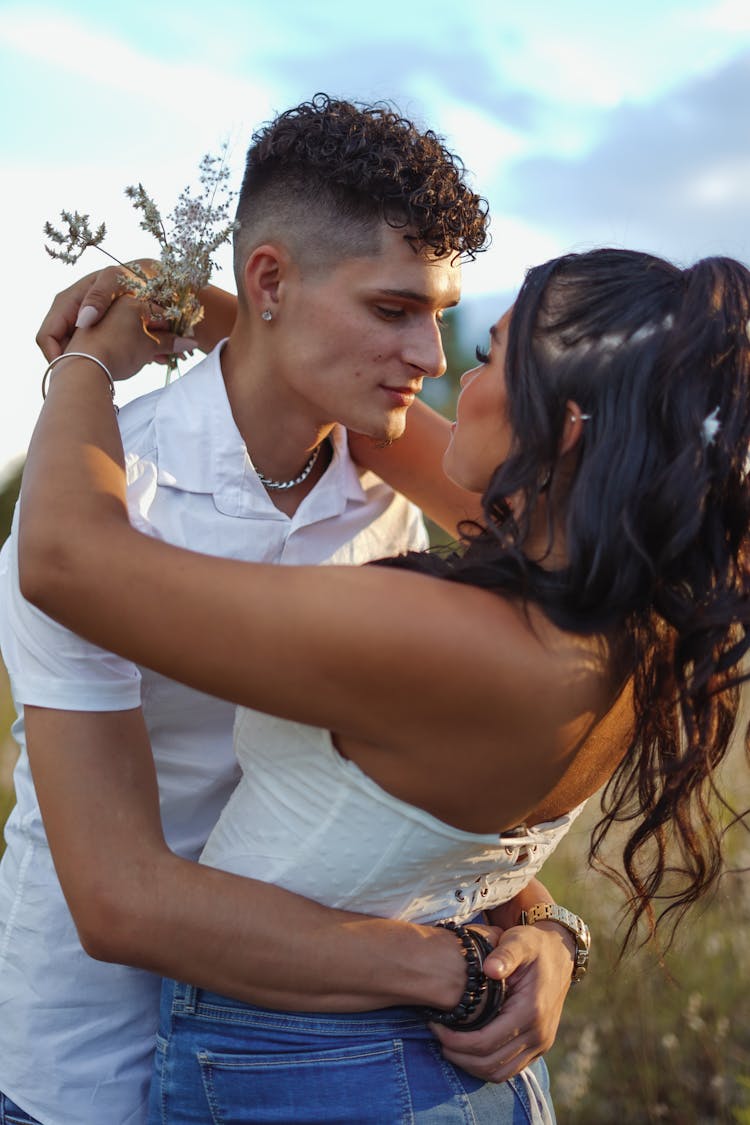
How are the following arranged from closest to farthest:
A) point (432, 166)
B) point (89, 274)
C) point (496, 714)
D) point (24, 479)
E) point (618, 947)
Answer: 1. point (496, 714)
2. point (24, 479)
3. point (89, 274)
4. point (432, 166)
5. point (618, 947)

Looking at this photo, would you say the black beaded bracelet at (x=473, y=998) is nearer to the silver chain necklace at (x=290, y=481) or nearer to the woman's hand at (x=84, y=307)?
the silver chain necklace at (x=290, y=481)

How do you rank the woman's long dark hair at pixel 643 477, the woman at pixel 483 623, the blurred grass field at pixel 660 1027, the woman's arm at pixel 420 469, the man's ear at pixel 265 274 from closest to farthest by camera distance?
the woman at pixel 483 623
the woman's long dark hair at pixel 643 477
the man's ear at pixel 265 274
the woman's arm at pixel 420 469
the blurred grass field at pixel 660 1027

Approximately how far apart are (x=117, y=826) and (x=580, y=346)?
4.29 ft

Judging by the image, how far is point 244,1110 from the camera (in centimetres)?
220

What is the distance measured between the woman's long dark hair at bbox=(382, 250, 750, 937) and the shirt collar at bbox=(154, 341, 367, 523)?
2.06 feet

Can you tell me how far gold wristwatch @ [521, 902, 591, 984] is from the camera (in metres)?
2.72

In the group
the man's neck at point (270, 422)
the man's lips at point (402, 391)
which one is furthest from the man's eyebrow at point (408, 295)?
the man's neck at point (270, 422)

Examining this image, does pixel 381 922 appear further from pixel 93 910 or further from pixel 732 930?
pixel 732 930

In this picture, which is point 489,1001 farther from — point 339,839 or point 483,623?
point 483,623

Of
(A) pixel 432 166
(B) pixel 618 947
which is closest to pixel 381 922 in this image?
(A) pixel 432 166

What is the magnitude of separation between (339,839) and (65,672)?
2.09 feet

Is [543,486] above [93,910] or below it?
above

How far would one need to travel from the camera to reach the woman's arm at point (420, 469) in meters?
3.45

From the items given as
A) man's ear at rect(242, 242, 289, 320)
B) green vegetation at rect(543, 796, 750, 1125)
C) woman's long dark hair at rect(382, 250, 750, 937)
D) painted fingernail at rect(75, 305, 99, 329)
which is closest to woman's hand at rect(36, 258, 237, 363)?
painted fingernail at rect(75, 305, 99, 329)
